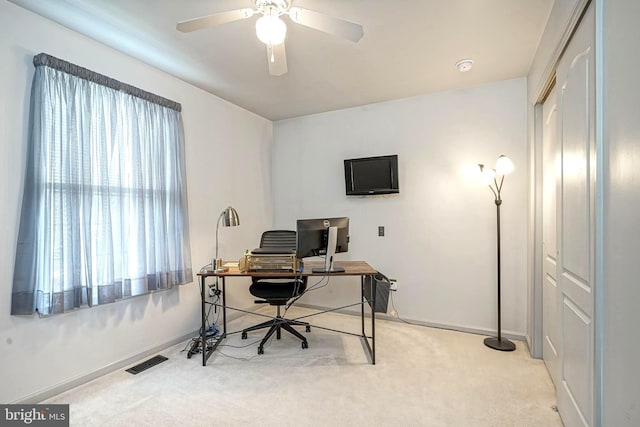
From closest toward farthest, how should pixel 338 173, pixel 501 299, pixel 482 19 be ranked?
pixel 482 19
pixel 501 299
pixel 338 173

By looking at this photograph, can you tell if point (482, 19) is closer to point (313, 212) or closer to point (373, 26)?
point (373, 26)

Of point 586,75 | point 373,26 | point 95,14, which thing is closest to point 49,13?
point 95,14

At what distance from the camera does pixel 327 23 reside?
5.40 ft

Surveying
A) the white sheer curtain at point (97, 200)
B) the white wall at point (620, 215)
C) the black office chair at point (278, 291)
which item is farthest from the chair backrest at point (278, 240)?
the white wall at point (620, 215)

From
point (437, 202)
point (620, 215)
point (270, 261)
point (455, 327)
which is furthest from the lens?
point (437, 202)

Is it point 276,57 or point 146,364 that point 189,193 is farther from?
point 276,57

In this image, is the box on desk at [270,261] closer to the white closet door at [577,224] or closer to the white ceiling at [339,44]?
the white ceiling at [339,44]

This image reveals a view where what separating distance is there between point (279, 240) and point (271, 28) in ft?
7.26

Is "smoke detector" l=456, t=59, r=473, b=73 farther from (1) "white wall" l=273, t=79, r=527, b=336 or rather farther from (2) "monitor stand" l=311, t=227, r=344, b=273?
(2) "monitor stand" l=311, t=227, r=344, b=273

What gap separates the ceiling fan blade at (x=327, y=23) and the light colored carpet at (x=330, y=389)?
7.42ft

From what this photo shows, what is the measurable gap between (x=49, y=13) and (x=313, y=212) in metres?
3.01

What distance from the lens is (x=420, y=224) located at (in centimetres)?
343

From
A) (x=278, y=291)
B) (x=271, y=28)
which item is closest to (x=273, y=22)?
(x=271, y=28)

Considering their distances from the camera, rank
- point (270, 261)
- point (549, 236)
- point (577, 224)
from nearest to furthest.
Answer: point (577, 224), point (549, 236), point (270, 261)
